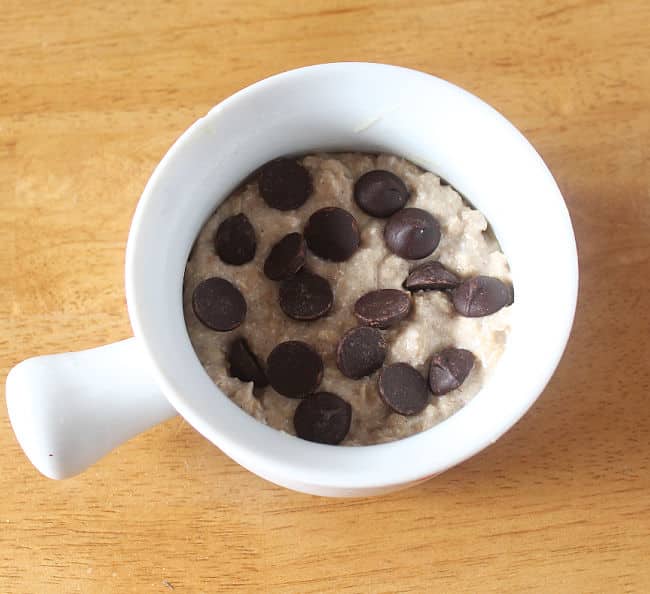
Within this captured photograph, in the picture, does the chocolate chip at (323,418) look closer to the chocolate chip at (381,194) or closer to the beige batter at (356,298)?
the beige batter at (356,298)

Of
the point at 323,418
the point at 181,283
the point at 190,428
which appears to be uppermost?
the point at 181,283

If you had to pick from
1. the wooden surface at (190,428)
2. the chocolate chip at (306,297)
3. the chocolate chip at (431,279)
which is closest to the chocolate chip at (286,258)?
the chocolate chip at (306,297)

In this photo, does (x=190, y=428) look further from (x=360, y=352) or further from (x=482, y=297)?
(x=482, y=297)

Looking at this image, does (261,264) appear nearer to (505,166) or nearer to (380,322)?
(380,322)

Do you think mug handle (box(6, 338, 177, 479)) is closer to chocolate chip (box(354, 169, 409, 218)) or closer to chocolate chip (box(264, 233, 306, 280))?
chocolate chip (box(264, 233, 306, 280))

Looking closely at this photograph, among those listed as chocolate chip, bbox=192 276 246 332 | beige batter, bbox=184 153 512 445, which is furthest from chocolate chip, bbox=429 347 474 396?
chocolate chip, bbox=192 276 246 332

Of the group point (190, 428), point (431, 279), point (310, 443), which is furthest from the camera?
point (190, 428)

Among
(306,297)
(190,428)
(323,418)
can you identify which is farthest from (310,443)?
(190,428)
